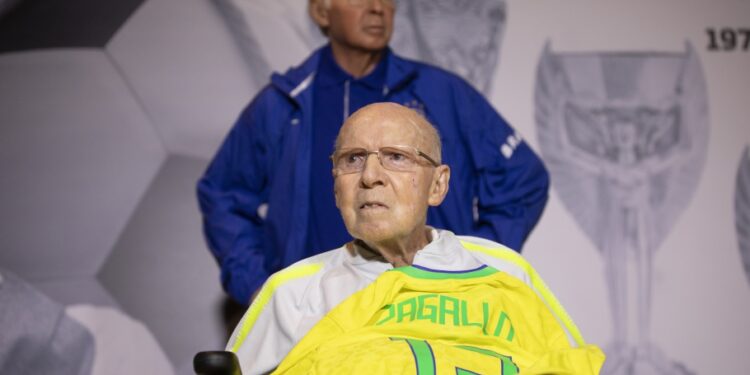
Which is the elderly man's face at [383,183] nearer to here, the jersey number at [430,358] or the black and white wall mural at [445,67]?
the jersey number at [430,358]

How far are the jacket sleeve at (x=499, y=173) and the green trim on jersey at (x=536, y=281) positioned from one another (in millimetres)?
805

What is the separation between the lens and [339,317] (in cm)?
202

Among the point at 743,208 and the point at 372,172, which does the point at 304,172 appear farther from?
the point at 743,208

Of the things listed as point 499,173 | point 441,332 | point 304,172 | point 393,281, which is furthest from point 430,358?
point 499,173

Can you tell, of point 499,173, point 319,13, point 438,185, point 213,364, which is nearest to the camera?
point 213,364

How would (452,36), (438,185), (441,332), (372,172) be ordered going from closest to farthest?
(441,332) → (372,172) → (438,185) → (452,36)

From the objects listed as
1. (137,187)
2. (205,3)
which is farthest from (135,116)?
(205,3)

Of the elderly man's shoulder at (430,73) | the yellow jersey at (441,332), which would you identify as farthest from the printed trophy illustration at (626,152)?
the yellow jersey at (441,332)

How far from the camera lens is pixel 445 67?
354 cm

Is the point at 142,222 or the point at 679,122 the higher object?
the point at 142,222

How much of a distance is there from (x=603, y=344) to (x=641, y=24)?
44.6 inches

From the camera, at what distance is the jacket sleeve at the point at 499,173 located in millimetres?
3150

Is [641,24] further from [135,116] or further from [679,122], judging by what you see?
[135,116]

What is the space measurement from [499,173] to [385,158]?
1.15 m
